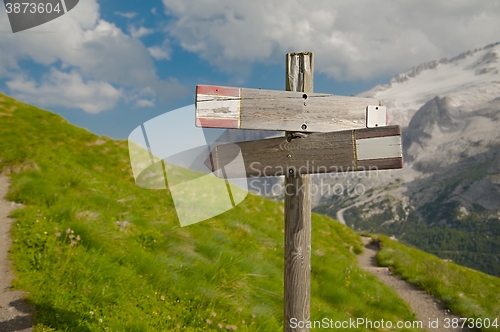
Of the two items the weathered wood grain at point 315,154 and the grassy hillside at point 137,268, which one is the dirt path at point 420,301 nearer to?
the grassy hillside at point 137,268

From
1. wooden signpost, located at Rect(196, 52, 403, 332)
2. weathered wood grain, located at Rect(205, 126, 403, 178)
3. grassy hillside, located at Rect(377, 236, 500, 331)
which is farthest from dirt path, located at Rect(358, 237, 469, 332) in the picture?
weathered wood grain, located at Rect(205, 126, 403, 178)

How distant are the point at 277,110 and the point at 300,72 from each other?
2.49 ft

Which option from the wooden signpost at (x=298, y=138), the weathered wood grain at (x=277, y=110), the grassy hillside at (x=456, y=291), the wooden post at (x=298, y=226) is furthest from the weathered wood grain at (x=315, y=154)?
the grassy hillside at (x=456, y=291)

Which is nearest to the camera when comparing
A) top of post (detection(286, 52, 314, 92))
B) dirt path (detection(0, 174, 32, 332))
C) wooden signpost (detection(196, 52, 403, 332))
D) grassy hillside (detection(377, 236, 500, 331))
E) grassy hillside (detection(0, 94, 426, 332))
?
wooden signpost (detection(196, 52, 403, 332))

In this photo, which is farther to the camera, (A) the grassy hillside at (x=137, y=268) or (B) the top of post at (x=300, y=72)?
(A) the grassy hillside at (x=137, y=268)

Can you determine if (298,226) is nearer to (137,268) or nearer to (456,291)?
(137,268)

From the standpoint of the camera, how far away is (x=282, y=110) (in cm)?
397

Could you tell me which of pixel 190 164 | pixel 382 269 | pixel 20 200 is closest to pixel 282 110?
pixel 190 164

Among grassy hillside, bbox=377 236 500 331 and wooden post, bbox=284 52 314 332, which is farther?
grassy hillside, bbox=377 236 500 331

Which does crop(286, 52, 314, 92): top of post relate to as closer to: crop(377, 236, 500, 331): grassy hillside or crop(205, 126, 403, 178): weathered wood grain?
crop(205, 126, 403, 178): weathered wood grain

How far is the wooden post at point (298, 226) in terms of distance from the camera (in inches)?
170

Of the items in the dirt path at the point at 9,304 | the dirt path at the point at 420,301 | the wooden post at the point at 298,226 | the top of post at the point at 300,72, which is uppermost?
the top of post at the point at 300,72

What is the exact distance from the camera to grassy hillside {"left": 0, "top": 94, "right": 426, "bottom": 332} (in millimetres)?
5508

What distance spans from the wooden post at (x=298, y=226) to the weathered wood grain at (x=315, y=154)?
0.47m
